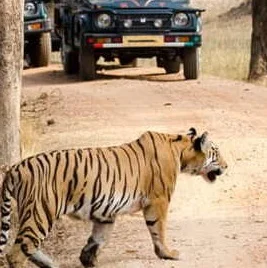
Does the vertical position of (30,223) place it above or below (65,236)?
above

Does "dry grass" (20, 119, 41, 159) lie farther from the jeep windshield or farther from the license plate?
the jeep windshield

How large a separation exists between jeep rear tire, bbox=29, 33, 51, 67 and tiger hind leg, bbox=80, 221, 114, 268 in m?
17.3

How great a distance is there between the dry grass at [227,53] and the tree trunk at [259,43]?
1312 mm

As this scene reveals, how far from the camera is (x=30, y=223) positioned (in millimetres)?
7238

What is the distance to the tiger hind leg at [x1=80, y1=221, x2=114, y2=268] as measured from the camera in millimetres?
7867

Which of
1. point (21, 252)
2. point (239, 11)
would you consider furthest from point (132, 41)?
point (239, 11)

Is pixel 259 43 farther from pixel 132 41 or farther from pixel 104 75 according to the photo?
pixel 132 41

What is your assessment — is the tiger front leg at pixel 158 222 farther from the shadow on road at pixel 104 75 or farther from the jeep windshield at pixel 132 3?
→ the shadow on road at pixel 104 75

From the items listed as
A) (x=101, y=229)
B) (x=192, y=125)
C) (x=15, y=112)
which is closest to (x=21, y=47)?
(x=15, y=112)

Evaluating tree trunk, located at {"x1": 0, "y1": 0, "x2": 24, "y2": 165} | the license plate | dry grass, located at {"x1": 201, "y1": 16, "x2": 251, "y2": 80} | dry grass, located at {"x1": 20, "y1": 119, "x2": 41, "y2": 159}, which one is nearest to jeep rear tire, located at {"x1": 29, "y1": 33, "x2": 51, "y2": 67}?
dry grass, located at {"x1": 201, "y1": 16, "x2": 251, "y2": 80}

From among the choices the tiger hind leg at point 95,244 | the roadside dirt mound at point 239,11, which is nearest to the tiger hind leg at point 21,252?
the tiger hind leg at point 95,244

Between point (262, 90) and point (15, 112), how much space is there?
34.8ft

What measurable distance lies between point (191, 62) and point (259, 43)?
7.71ft

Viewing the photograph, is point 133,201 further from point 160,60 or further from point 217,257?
point 160,60
